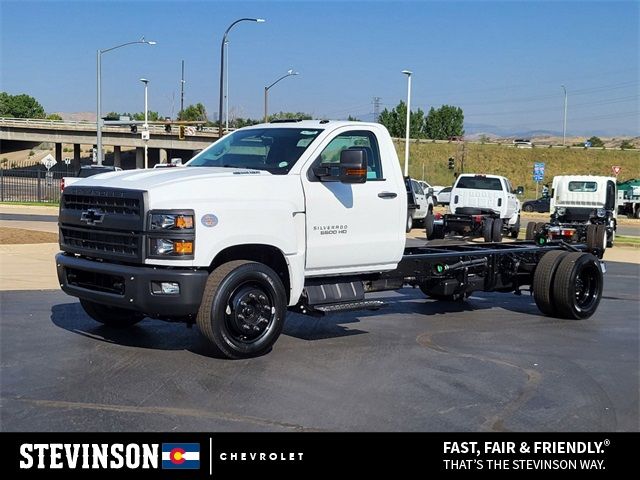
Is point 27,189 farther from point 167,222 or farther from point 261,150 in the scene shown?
point 167,222

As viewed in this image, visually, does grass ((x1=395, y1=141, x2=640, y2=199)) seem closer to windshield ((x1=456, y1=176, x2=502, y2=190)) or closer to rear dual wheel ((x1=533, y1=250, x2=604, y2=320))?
windshield ((x1=456, y1=176, x2=502, y2=190))

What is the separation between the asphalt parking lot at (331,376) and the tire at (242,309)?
0.22 m

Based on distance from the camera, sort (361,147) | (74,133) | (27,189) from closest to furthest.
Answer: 1. (361,147)
2. (27,189)
3. (74,133)

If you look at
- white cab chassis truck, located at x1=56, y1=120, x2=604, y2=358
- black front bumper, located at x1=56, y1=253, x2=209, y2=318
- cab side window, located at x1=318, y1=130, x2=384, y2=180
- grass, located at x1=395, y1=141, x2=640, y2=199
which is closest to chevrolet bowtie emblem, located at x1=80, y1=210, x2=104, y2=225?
white cab chassis truck, located at x1=56, y1=120, x2=604, y2=358

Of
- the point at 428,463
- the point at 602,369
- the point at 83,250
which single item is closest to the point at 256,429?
the point at 428,463

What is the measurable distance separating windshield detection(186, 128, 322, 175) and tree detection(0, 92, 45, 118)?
141 metres

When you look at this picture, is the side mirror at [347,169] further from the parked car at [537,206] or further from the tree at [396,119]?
the tree at [396,119]

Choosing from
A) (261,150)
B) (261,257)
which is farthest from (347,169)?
(261,257)

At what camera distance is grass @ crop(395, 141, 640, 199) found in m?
93.7

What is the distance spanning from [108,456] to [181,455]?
460mm

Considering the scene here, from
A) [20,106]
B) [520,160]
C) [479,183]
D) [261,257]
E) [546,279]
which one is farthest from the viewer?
[20,106]

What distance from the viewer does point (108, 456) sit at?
17.1ft

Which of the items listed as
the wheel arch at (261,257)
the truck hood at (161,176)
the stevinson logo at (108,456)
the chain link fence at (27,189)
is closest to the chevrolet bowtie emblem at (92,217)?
the truck hood at (161,176)

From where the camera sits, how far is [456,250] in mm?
11133
